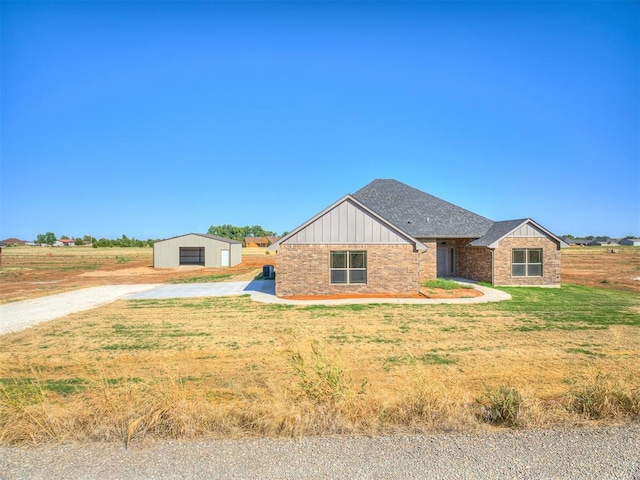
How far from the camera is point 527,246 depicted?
1989cm

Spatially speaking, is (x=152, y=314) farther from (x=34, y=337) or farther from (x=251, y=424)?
(x=251, y=424)

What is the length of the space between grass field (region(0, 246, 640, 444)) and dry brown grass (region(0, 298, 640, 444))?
3 cm

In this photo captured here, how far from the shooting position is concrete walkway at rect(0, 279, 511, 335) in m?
12.8

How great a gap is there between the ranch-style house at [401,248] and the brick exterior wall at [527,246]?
5cm

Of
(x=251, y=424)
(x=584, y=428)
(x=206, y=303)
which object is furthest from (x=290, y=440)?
(x=206, y=303)

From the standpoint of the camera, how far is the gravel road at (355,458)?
136 inches

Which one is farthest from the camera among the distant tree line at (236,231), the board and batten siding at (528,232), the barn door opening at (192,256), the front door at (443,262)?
the distant tree line at (236,231)

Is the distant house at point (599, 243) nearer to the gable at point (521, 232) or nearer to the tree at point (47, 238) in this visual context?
the gable at point (521, 232)

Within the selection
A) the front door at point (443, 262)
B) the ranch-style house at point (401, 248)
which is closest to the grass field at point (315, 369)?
the ranch-style house at point (401, 248)

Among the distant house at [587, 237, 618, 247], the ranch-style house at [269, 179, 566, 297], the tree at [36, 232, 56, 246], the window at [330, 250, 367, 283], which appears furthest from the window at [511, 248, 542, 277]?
the tree at [36, 232, 56, 246]

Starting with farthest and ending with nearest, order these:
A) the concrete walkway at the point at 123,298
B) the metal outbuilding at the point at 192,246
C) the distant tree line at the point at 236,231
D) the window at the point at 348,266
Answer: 1. the distant tree line at the point at 236,231
2. the metal outbuilding at the point at 192,246
3. the window at the point at 348,266
4. the concrete walkway at the point at 123,298

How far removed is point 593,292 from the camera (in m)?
18.0

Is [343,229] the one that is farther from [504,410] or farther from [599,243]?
[599,243]

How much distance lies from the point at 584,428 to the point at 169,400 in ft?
16.3
